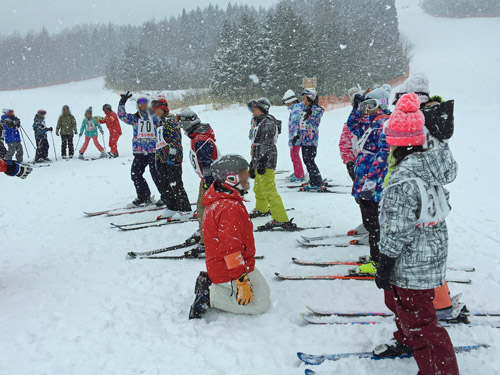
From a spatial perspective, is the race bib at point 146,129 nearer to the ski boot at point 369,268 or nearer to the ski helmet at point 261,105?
the ski helmet at point 261,105

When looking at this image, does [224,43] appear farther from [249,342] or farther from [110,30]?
[110,30]

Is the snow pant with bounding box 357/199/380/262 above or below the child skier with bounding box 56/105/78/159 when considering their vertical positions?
below

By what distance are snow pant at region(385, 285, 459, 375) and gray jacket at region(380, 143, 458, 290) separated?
0.09m

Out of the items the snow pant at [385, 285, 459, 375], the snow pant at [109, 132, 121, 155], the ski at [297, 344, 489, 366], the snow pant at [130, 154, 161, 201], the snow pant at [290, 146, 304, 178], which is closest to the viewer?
the snow pant at [385, 285, 459, 375]

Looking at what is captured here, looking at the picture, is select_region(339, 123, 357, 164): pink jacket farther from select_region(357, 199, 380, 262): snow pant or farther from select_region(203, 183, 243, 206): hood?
select_region(203, 183, 243, 206): hood

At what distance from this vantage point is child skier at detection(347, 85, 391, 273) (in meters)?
3.46

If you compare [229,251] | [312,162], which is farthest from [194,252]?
[312,162]

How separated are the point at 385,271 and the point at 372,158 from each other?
1660 mm

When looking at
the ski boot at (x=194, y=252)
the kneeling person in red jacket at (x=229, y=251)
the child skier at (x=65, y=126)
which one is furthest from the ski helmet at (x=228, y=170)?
the child skier at (x=65, y=126)

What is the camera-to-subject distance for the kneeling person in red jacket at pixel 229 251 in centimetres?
295

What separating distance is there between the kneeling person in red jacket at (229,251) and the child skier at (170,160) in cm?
274

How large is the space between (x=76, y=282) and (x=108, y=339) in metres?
1.35

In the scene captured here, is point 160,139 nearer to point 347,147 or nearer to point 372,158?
point 347,147

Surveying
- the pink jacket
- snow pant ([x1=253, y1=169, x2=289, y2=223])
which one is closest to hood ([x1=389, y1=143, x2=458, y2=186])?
the pink jacket
